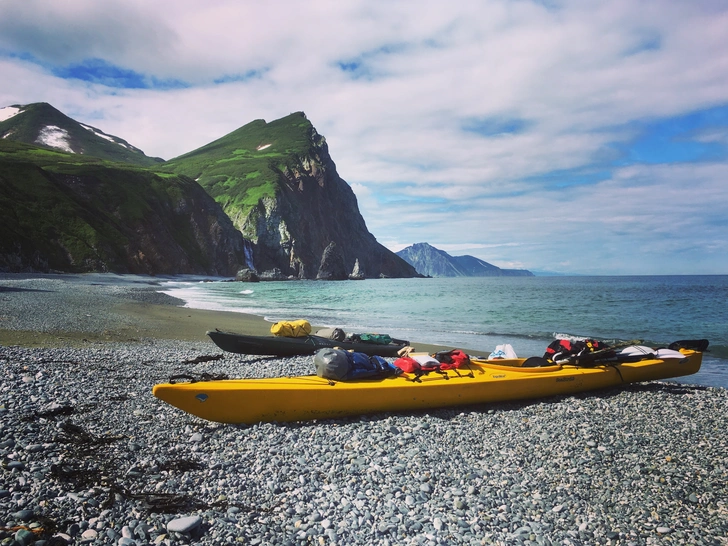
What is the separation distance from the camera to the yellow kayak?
5.79 metres

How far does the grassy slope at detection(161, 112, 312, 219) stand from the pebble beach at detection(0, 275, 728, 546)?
4049 inches

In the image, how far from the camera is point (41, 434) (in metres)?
4.80

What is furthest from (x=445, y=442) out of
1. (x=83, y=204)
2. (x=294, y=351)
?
(x=83, y=204)

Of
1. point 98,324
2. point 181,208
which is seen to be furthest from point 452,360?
point 181,208

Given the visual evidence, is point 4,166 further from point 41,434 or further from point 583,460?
point 583,460

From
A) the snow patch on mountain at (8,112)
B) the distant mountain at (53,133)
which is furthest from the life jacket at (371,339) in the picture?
the snow patch on mountain at (8,112)

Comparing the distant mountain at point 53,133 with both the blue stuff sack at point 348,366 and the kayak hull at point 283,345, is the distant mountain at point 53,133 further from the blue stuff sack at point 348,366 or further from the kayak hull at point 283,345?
the blue stuff sack at point 348,366

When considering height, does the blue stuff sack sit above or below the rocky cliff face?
below

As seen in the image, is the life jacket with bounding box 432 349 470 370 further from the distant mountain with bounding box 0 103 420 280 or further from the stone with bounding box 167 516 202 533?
the distant mountain with bounding box 0 103 420 280

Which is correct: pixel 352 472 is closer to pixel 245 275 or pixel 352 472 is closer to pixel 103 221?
pixel 103 221

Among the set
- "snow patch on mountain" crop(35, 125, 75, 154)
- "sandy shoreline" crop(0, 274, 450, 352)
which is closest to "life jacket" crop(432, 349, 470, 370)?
"sandy shoreline" crop(0, 274, 450, 352)

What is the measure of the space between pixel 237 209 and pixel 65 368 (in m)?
104

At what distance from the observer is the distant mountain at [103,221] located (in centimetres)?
4767

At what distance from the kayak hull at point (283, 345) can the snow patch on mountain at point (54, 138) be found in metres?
173
